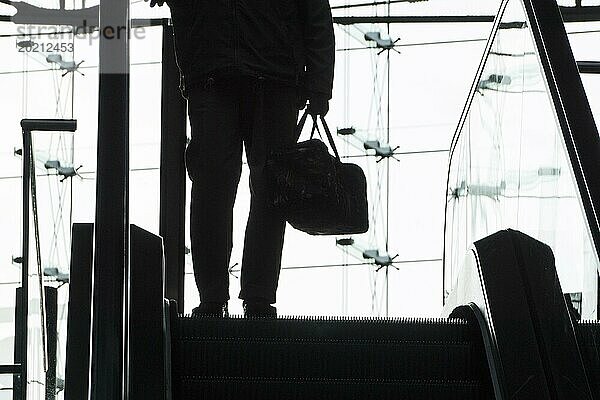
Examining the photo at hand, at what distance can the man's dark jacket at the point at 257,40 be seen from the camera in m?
3.46

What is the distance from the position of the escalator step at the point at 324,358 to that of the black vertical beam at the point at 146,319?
19 cm

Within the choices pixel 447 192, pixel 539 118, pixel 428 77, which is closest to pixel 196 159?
pixel 539 118

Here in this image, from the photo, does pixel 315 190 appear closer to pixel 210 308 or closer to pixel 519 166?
pixel 210 308

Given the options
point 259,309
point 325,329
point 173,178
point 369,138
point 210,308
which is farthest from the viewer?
point 369,138

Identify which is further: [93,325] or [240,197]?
[240,197]

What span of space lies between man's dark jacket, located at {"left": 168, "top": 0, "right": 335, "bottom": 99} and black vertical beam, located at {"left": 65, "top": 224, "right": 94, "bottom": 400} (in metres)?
0.86

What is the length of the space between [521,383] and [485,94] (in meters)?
2.06

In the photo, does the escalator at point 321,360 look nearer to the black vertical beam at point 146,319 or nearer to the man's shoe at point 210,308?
the black vertical beam at point 146,319

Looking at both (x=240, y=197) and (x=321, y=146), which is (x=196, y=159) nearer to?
(x=321, y=146)

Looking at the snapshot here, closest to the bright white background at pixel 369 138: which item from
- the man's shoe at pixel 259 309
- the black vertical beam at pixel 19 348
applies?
the black vertical beam at pixel 19 348

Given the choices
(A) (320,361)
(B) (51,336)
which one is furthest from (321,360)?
(B) (51,336)

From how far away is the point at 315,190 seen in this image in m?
3.47

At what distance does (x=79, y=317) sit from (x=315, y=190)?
1111mm

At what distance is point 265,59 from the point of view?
3479 millimetres
